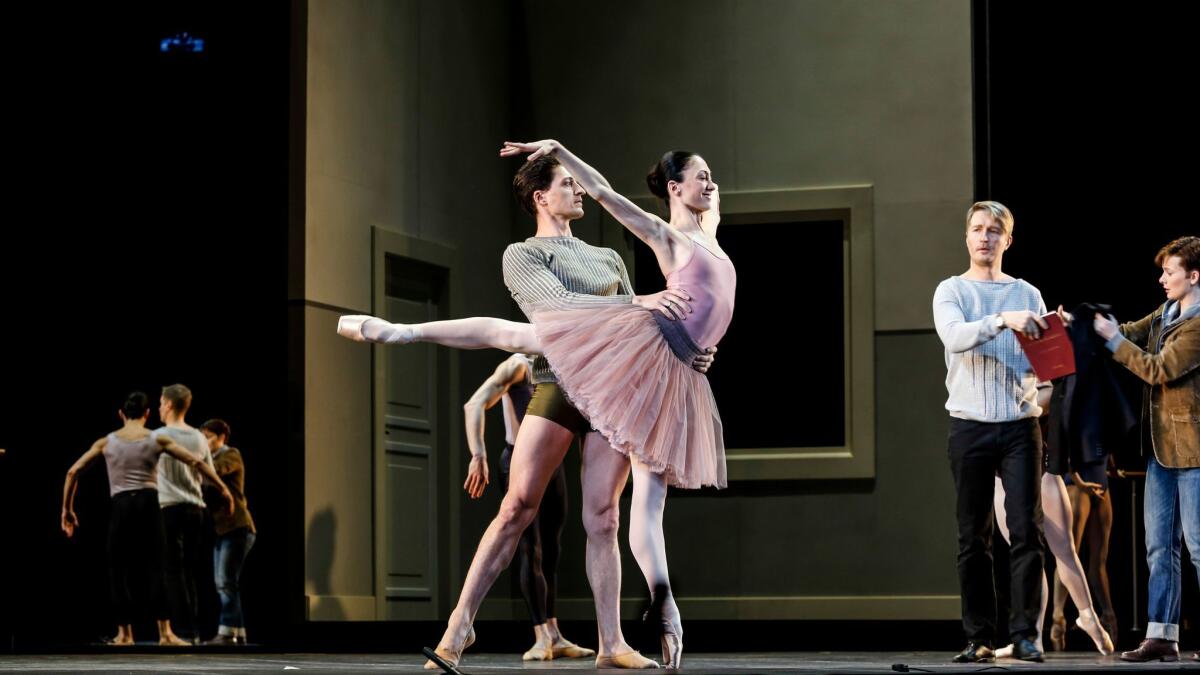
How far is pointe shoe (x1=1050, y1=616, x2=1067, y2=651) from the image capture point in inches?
309

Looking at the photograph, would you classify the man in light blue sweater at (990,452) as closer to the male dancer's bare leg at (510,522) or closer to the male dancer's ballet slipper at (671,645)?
the male dancer's ballet slipper at (671,645)

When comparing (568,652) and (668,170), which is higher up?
(668,170)

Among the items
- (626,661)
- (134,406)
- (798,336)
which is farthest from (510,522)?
(798,336)

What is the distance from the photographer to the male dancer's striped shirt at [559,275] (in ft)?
17.6

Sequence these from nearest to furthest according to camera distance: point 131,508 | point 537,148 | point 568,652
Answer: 1. point 537,148
2. point 568,652
3. point 131,508

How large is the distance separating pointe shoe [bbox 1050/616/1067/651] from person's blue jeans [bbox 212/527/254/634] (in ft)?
15.3

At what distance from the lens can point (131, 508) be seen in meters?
9.59

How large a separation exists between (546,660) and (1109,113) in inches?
217

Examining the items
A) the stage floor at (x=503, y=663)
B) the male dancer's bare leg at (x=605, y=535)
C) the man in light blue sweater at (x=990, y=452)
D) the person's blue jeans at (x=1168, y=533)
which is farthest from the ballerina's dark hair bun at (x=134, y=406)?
the person's blue jeans at (x=1168, y=533)

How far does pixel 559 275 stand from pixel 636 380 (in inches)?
24.6

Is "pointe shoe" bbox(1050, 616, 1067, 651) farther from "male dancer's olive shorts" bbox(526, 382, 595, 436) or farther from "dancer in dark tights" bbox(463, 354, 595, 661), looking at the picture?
"male dancer's olive shorts" bbox(526, 382, 595, 436)

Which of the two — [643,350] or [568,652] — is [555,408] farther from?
[568,652]

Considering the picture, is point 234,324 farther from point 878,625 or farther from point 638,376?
point 638,376

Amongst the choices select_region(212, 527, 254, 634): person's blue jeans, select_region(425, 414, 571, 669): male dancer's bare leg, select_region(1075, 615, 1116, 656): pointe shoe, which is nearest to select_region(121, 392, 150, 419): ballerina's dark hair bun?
select_region(212, 527, 254, 634): person's blue jeans
